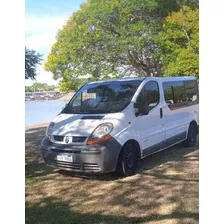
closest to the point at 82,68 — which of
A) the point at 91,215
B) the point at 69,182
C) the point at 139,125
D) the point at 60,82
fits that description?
the point at 60,82

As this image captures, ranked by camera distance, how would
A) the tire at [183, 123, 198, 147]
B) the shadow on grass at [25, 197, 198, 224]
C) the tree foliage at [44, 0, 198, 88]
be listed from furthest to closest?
the tire at [183, 123, 198, 147] < the tree foliage at [44, 0, 198, 88] < the shadow on grass at [25, 197, 198, 224]

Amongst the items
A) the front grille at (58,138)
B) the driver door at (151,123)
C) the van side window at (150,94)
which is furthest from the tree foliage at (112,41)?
the front grille at (58,138)

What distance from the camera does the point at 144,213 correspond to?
2496mm

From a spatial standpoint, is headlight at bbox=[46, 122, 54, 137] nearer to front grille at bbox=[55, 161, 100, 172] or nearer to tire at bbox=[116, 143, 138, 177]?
front grille at bbox=[55, 161, 100, 172]

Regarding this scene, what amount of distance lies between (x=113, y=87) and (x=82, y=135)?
0.89 metres

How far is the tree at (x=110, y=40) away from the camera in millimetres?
3922

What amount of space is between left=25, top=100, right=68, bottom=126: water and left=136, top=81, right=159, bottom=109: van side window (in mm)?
1072

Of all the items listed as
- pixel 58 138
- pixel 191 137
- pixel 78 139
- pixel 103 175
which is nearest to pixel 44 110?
pixel 58 138

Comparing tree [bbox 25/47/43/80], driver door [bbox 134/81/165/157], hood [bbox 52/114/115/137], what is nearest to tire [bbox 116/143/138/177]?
driver door [bbox 134/81/165/157]

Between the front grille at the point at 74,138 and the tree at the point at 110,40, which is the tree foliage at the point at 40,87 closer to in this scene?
the tree at the point at 110,40

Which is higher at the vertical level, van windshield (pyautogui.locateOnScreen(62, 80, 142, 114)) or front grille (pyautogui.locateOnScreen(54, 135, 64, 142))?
van windshield (pyautogui.locateOnScreen(62, 80, 142, 114))

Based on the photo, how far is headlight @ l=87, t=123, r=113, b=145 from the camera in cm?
314

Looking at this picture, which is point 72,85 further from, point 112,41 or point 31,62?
point 112,41
